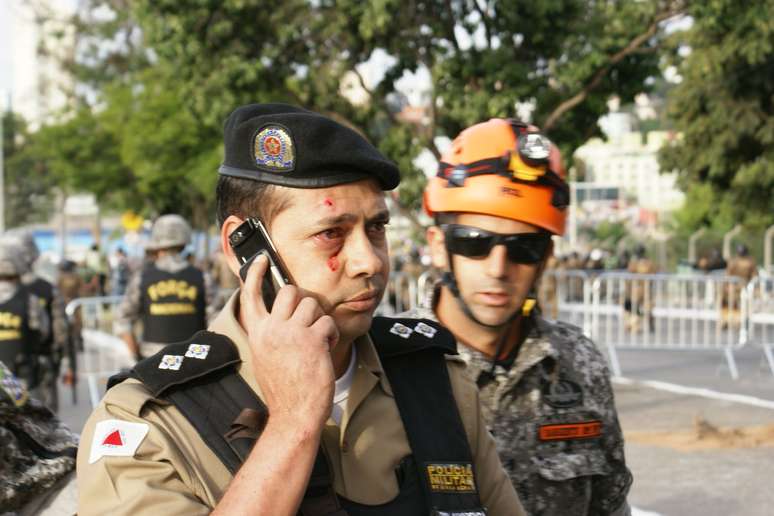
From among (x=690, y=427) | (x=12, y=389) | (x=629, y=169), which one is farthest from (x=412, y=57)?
(x=629, y=169)

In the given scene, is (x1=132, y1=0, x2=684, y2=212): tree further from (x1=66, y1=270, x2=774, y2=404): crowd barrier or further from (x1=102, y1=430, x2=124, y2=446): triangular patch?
(x1=102, y1=430, x2=124, y2=446): triangular patch

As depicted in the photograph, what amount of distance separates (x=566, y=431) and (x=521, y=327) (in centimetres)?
37

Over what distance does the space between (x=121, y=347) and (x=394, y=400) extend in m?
14.1

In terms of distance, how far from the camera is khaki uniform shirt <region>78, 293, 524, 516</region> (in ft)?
5.82

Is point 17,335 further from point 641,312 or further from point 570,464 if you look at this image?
point 641,312

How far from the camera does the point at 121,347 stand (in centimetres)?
1574

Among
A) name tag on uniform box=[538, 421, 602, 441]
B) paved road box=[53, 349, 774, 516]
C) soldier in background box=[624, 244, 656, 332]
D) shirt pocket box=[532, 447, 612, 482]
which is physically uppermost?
name tag on uniform box=[538, 421, 602, 441]

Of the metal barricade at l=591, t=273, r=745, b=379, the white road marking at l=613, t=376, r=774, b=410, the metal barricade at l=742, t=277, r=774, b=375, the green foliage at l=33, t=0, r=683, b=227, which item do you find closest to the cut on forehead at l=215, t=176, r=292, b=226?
the white road marking at l=613, t=376, r=774, b=410

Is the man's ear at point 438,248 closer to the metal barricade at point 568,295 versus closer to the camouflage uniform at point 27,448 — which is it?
the camouflage uniform at point 27,448

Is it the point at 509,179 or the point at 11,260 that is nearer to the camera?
the point at 509,179

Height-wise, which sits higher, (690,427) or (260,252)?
(260,252)

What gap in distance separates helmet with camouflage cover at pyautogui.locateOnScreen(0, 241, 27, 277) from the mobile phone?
686 cm

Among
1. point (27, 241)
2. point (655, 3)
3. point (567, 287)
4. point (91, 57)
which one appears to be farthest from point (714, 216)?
point (91, 57)

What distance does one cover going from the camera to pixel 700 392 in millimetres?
12312
